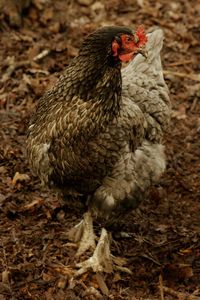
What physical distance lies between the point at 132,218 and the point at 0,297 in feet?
5.07

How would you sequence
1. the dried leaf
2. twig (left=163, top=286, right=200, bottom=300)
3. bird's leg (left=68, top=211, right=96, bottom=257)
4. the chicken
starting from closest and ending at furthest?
1. the chicken
2. twig (left=163, top=286, right=200, bottom=300)
3. bird's leg (left=68, top=211, right=96, bottom=257)
4. the dried leaf

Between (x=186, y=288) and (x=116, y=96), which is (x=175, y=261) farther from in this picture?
(x=116, y=96)

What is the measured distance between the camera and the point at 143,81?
4.94 meters

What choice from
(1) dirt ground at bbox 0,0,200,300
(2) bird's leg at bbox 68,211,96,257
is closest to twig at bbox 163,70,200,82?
(1) dirt ground at bbox 0,0,200,300

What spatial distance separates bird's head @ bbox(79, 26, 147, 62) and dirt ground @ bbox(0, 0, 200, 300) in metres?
1.37

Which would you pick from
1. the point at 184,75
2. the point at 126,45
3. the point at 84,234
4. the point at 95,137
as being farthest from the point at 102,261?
the point at 184,75

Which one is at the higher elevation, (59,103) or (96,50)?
(96,50)

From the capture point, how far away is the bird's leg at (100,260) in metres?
4.48

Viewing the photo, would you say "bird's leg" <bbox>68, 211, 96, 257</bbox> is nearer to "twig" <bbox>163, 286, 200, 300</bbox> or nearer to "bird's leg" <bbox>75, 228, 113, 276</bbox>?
"bird's leg" <bbox>75, 228, 113, 276</bbox>

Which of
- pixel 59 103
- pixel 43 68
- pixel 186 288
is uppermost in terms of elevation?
pixel 59 103

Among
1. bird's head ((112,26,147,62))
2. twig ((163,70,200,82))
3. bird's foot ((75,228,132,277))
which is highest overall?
bird's head ((112,26,147,62))

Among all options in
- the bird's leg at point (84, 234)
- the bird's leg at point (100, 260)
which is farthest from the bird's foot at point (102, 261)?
the bird's leg at point (84, 234)

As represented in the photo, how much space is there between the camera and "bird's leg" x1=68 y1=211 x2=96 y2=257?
4.71 meters

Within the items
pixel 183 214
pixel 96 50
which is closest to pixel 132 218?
pixel 183 214
